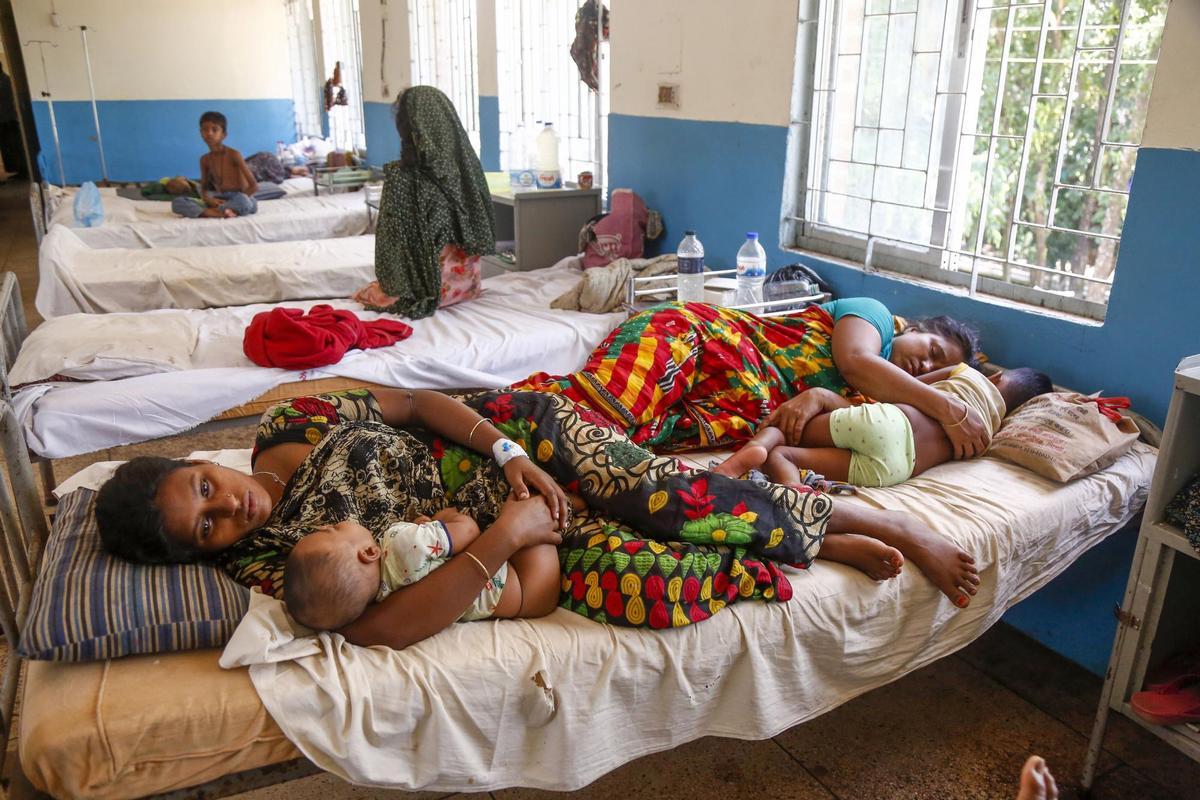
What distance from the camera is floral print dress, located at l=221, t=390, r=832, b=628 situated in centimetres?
170

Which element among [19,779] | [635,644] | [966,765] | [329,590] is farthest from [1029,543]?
[19,779]

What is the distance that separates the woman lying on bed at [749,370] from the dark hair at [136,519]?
1.05m

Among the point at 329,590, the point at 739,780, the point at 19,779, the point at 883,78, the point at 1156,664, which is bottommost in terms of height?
the point at 739,780

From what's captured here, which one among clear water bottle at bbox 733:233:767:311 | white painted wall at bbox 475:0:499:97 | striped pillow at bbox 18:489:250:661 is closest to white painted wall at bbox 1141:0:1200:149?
clear water bottle at bbox 733:233:767:311

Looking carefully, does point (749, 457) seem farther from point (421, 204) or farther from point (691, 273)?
point (421, 204)

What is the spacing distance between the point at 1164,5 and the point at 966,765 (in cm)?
201

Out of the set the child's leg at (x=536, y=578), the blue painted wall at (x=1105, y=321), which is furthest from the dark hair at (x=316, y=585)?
the blue painted wall at (x=1105, y=321)

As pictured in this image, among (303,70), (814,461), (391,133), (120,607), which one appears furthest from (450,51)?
(120,607)

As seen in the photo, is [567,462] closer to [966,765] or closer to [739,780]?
[739,780]

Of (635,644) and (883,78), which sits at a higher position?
(883,78)

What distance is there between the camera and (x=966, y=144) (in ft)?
8.93

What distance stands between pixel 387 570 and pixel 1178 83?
2193 mm

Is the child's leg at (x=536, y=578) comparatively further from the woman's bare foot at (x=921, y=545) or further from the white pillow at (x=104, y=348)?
the white pillow at (x=104, y=348)

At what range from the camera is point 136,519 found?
1.55 m
